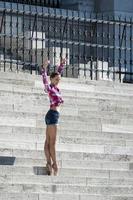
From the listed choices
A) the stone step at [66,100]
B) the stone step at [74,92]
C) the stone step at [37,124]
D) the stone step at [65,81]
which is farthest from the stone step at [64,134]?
the stone step at [65,81]

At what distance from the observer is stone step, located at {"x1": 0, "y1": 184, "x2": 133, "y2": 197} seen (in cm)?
1666

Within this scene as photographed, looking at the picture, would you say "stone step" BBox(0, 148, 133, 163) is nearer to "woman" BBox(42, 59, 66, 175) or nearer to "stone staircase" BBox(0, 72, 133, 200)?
"stone staircase" BBox(0, 72, 133, 200)

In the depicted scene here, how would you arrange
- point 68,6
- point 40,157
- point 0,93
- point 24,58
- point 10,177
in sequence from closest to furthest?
point 10,177 < point 40,157 < point 0,93 < point 24,58 < point 68,6

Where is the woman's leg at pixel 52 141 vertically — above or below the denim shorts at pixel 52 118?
below

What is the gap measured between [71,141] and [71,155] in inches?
25.3

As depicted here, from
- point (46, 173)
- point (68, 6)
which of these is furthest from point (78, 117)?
point (68, 6)

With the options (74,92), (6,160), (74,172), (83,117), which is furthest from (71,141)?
(74,92)

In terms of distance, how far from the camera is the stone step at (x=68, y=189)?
54.6ft

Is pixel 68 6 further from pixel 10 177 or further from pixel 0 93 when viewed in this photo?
pixel 10 177

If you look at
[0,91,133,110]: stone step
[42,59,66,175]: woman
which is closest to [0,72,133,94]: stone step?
[0,91,133,110]: stone step

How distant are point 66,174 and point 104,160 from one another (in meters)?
1.24

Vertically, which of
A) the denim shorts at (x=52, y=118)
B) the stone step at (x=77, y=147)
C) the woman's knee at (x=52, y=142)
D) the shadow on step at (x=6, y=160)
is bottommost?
the stone step at (x=77, y=147)

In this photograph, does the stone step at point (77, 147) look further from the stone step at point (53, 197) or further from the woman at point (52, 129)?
the stone step at point (53, 197)

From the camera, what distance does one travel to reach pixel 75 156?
1855cm
